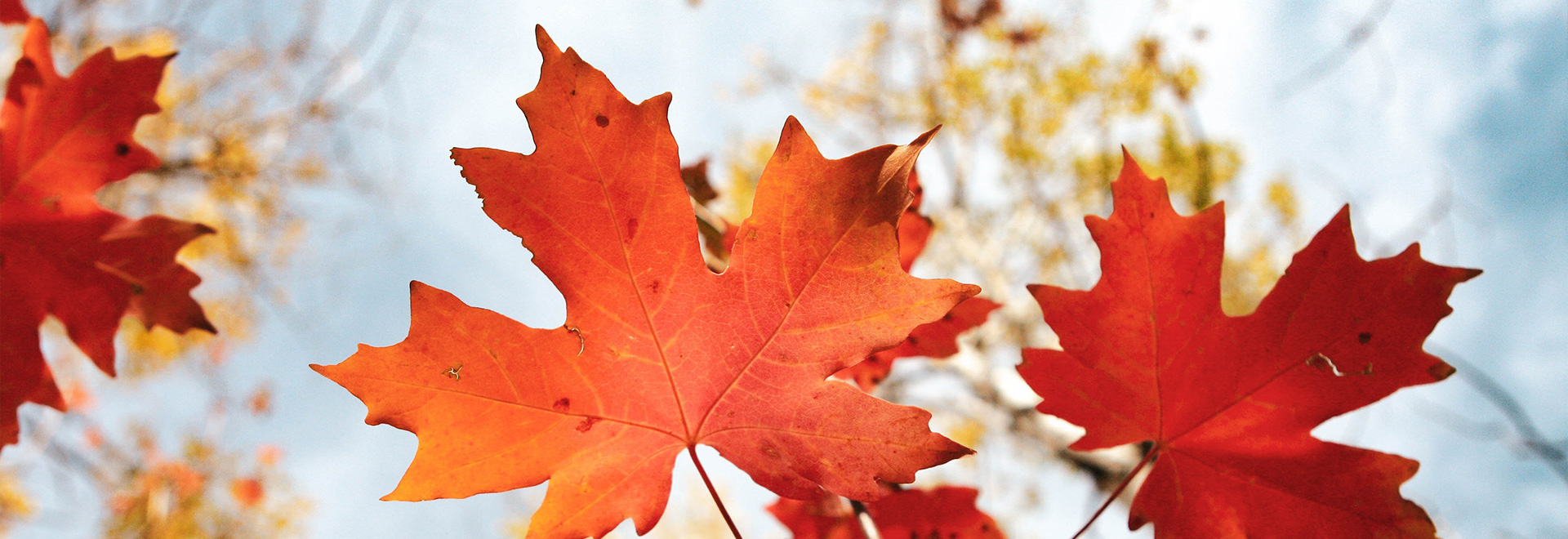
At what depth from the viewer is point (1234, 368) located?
2.64 ft

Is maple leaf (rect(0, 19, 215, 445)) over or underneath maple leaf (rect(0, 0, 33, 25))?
underneath

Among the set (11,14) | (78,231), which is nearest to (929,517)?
(78,231)

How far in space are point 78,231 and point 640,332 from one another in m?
0.79

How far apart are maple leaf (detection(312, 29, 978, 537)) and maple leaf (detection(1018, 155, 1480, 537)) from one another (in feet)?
0.70

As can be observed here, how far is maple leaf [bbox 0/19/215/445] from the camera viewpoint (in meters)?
0.88

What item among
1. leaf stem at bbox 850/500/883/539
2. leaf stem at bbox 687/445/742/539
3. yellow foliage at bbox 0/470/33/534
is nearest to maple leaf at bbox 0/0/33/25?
leaf stem at bbox 687/445/742/539

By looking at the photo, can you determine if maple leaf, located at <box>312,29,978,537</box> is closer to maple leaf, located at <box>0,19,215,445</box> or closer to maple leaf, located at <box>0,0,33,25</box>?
maple leaf, located at <box>0,19,215,445</box>

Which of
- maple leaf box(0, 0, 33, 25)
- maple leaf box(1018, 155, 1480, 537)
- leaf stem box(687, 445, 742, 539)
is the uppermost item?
maple leaf box(0, 0, 33, 25)

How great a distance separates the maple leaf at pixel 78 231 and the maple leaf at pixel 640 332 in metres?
0.43

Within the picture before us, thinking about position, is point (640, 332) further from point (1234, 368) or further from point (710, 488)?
point (1234, 368)

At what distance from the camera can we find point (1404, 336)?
73cm

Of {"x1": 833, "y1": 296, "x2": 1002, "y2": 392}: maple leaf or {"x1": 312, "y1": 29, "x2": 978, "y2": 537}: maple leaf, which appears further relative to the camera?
{"x1": 833, "y1": 296, "x2": 1002, "y2": 392}: maple leaf

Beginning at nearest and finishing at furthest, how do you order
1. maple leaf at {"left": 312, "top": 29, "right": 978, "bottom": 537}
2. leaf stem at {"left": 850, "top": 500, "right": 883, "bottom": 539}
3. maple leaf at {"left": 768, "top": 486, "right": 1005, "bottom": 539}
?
1. maple leaf at {"left": 312, "top": 29, "right": 978, "bottom": 537}
2. leaf stem at {"left": 850, "top": 500, "right": 883, "bottom": 539}
3. maple leaf at {"left": 768, "top": 486, "right": 1005, "bottom": 539}

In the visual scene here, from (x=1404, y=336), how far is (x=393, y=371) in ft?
3.45
